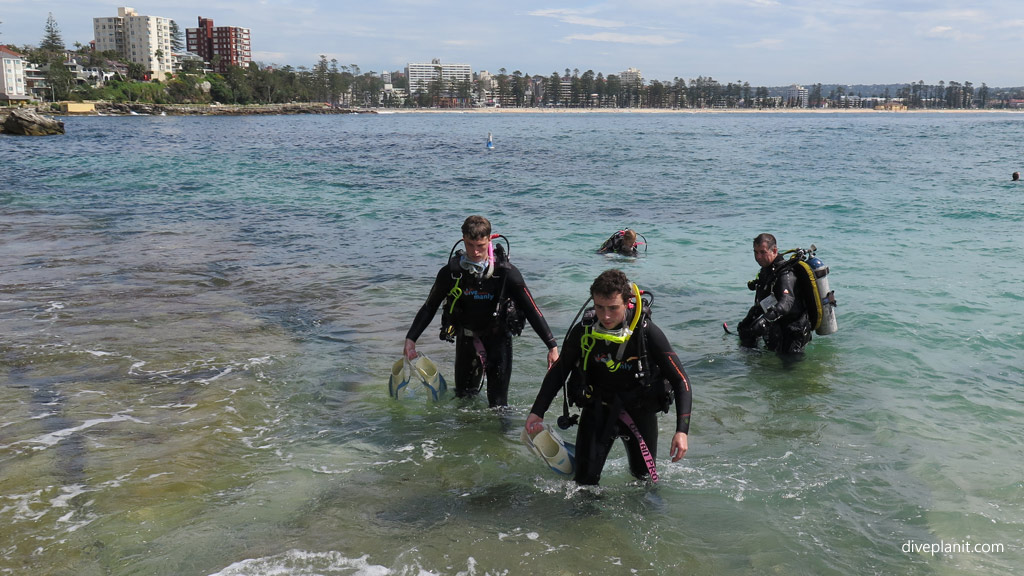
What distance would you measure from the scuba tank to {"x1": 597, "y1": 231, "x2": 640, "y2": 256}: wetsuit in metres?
6.73

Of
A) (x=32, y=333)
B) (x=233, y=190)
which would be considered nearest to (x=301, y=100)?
(x=233, y=190)

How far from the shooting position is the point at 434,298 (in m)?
6.27

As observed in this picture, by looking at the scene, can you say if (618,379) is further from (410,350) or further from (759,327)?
Result: (759,327)

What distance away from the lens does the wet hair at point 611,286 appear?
440 centimetres

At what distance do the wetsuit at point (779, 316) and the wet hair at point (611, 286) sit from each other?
3.98 m

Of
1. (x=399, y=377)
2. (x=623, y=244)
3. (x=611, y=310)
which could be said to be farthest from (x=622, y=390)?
(x=623, y=244)

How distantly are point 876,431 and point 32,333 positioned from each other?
9.87 metres

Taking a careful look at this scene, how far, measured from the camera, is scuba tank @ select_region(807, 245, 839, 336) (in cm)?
793

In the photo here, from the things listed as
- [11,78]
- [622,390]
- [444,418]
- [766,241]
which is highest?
[11,78]

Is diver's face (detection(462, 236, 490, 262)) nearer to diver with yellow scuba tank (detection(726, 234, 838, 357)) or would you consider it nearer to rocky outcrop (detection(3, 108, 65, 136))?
diver with yellow scuba tank (detection(726, 234, 838, 357))

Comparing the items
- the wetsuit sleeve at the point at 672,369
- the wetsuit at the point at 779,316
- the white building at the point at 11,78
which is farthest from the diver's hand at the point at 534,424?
the white building at the point at 11,78

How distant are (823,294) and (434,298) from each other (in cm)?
454

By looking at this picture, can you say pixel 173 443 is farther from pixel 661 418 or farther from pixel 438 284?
pixel 661 418

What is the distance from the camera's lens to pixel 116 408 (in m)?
6.97
